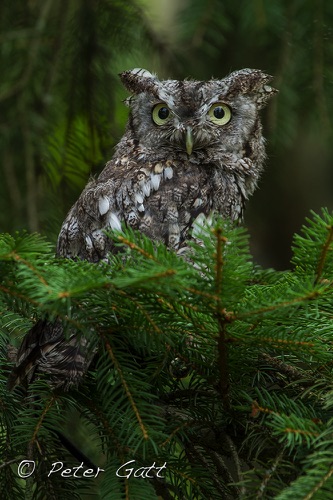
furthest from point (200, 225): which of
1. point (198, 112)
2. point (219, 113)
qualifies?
point (219, 113)

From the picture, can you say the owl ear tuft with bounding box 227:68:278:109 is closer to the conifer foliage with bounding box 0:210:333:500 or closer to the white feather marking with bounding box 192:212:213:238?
the white feather marking with bounding box 192:212:213:238

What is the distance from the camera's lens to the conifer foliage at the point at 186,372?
1.30 m

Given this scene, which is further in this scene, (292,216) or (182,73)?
(292,216)

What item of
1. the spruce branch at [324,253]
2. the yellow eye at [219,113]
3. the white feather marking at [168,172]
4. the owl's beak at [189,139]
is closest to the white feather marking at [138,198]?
the white feather marking at [168,172]

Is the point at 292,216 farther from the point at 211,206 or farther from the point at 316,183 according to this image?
the point at 211,206

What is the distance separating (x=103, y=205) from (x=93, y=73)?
1.16 meters

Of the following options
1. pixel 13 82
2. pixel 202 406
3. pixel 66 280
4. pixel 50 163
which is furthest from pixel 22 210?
pixel 66 280

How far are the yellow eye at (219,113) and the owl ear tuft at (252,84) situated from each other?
0.24 ft

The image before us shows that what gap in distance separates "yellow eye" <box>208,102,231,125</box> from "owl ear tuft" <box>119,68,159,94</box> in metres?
0.24

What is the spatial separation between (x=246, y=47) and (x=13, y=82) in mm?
1180

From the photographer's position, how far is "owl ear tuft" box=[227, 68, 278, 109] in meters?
2.59

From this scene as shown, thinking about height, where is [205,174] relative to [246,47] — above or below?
below

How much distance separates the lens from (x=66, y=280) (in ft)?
4.24

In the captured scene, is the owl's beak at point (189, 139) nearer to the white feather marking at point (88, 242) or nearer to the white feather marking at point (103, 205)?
the white feather marking at point (103, 205)
